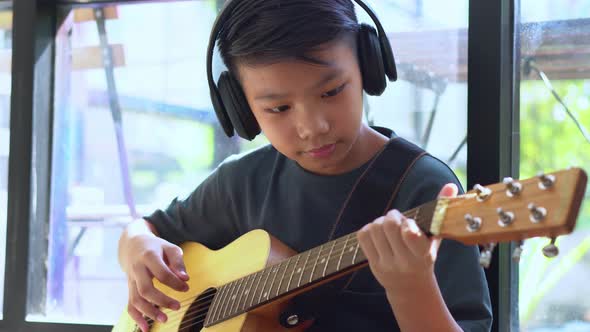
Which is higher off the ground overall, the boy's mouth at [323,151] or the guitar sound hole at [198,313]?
the boy's mouth at [323,151]

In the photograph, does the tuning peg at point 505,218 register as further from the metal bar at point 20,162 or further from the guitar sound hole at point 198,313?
the metal bar at point 20,162

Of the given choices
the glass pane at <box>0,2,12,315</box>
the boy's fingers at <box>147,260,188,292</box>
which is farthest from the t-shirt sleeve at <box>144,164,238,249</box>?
the glass pane at <box>0,2,12,315</box>

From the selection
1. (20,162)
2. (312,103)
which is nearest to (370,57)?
(312,103)

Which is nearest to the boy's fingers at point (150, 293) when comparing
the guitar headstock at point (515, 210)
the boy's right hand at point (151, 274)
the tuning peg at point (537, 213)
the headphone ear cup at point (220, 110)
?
the boy's right hand at point (151, 274)

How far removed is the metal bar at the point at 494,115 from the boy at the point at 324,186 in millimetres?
208

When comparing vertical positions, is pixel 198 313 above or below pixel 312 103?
below

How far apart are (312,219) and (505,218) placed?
0.52 m

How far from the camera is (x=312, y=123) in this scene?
111 cm

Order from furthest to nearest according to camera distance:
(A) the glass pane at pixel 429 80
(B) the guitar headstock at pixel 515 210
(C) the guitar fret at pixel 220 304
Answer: (A) the glass pane at pixel 429 80 < (C) the guitar fret at pixel 220 304 < (B) the guitar headstock at pixel 515 210

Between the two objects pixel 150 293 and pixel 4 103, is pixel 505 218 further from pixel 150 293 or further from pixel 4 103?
pixel 4 103

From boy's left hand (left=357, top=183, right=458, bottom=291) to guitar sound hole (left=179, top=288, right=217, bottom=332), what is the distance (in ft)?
1.33

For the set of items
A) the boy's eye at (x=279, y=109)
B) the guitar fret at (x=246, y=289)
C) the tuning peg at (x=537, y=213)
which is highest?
the tuning peg at (x=537, y=213)

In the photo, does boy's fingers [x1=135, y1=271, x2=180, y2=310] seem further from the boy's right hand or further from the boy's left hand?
the boy's left hand

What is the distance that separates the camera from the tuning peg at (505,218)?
2.60 ft
